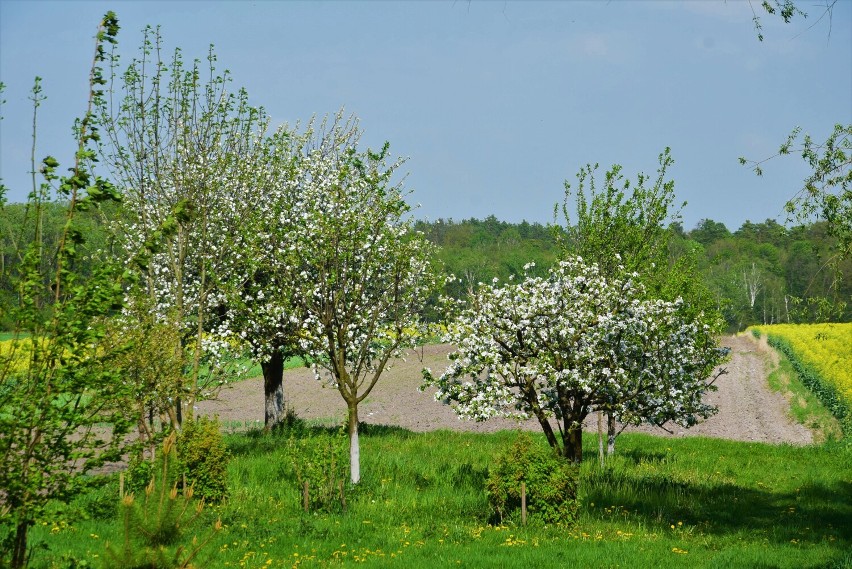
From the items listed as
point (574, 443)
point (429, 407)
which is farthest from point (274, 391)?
point (429, 407)

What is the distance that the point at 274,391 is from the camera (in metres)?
29.0

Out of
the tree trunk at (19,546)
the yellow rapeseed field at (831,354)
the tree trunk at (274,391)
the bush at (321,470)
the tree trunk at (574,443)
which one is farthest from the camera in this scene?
the yellow rapeseed field at (831,354)

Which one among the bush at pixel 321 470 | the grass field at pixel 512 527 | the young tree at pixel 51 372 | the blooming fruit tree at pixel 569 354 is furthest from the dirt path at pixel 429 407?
the young tree at pixel 51 372

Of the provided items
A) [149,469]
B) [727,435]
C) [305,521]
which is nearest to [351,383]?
[305,521]

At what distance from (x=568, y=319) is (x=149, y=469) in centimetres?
1289

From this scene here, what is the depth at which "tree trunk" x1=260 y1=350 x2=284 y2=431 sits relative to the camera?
28.4 meters

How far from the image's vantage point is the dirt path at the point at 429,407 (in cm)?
3439

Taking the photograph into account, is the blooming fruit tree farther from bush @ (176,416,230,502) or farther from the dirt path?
the dirt path

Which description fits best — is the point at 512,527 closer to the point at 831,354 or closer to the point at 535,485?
the point at 535,485

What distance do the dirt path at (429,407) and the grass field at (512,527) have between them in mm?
6488

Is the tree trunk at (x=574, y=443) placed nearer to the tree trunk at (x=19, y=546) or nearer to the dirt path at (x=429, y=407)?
the dirt path at (x=429, y=407)

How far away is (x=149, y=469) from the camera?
8031mm

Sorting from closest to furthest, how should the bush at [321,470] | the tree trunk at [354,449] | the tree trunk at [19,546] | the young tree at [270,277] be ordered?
the tree trunk at [19,546] → the bush at [321,470] → the tree trunk at [354,449] → the young tree at [270,277]

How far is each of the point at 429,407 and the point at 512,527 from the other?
25.2 metres
